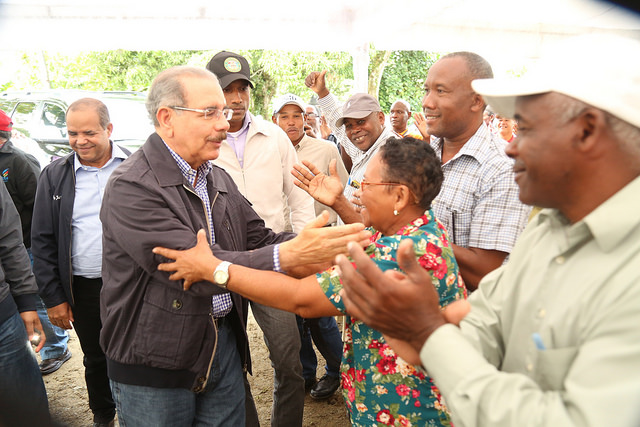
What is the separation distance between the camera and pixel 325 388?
13.6ft

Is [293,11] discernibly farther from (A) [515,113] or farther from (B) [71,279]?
(A) [515,113]

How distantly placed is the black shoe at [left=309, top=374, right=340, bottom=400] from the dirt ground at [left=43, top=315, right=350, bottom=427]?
5 centimetres

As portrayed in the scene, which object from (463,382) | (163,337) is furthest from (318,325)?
(463,382)

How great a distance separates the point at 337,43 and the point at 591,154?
6.18 m

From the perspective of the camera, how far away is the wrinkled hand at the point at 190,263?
5.84ft

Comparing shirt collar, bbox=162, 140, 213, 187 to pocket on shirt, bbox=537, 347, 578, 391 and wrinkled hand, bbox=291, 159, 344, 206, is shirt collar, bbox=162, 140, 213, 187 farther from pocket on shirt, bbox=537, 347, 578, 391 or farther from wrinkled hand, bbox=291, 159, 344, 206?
pocket on shirt, bbox=537, 347, 578, 391

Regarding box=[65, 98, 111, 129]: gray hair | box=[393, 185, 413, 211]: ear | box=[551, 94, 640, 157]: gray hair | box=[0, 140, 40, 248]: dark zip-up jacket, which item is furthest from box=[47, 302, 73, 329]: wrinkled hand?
box=[551, 94, 640, 157]: gray hair

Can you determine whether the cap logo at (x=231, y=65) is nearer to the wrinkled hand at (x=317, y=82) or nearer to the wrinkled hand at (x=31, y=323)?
the wrinkled hand at (x=317, y=82)

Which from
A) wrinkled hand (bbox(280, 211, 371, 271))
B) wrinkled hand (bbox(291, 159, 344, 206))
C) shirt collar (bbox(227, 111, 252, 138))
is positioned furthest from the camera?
shirt collar (bbox(227, 111, 252, 138))

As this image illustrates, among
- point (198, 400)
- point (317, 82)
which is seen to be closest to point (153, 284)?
point (198, 400)

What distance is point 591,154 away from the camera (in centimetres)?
107

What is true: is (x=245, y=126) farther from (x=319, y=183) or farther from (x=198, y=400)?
(x=198, y=400)

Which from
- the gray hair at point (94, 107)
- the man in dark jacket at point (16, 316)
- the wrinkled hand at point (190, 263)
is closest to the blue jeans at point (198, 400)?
the wrinkled hand at point (190, 263)

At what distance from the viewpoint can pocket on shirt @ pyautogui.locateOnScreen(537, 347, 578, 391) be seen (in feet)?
3.46
